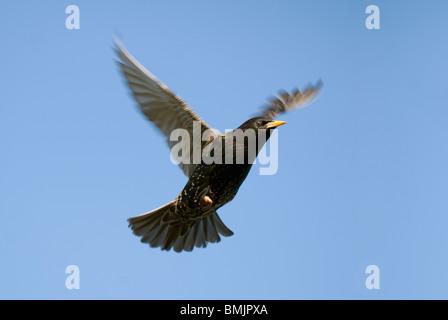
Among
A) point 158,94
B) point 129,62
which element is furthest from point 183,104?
point 129,62

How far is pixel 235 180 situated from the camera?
651 centimetres

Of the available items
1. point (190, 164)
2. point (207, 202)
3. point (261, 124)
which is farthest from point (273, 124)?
point (190, 164)

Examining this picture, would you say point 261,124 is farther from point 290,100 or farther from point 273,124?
point 290,100

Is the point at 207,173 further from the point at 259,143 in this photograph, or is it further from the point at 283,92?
the point at 283,92

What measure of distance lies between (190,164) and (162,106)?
0.80 m

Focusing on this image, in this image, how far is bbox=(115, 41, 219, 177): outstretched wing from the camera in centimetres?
661

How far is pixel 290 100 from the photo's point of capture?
24.9ft

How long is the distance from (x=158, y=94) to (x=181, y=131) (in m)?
0.50

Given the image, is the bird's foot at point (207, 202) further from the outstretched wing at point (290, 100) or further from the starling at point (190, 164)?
the outstretched wing at point (290, 100)

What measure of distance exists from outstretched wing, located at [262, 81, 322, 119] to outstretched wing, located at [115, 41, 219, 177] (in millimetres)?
797

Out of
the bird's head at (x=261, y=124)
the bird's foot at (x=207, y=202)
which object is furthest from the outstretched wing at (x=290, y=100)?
the bird's foot at (x=207, y=202)

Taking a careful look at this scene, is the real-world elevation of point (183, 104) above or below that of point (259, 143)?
above

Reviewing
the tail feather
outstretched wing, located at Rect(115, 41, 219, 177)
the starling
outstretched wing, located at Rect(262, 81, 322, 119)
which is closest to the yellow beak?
the starling

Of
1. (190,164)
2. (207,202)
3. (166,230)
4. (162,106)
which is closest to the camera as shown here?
(207,202)
